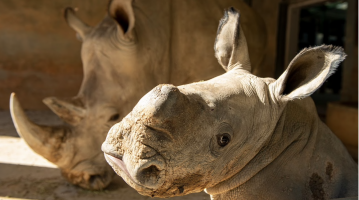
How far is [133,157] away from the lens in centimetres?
154

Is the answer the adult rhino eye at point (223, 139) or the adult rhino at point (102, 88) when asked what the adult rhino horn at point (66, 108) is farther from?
the adult rhino eye at point (223, 139)

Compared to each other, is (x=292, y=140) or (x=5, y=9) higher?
(x=5, y=9)

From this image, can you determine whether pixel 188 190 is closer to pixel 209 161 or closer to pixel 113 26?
pixel 209 161

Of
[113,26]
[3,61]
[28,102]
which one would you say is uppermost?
[113,26]

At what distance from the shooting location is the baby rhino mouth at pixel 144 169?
153 cm

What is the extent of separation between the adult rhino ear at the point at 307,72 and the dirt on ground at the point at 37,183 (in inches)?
74.1

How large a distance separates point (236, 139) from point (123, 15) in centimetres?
232

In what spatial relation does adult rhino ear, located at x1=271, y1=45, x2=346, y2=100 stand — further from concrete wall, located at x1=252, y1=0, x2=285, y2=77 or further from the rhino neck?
concrete wall, located at x1=252, y1=0, x2=285, y2=77

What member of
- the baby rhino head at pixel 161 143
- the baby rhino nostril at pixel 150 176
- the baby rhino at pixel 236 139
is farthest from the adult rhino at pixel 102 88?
the baby rhino nostril at pixel 150 176

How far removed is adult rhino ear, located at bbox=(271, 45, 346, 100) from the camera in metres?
1.80

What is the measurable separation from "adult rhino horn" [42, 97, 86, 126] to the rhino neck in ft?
6.17

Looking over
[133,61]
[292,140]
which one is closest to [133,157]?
[292,140]

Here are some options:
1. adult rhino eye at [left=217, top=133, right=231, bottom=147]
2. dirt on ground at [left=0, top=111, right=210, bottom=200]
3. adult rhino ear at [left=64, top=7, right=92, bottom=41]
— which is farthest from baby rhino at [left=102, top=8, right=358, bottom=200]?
adult rhino ear at [left=64, top=7, right=92, bottom=41]

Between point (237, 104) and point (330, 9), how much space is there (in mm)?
14728
